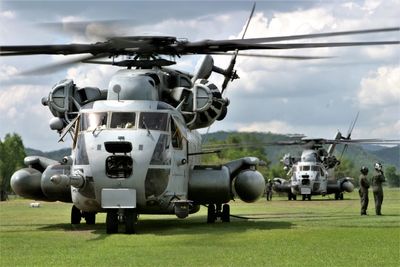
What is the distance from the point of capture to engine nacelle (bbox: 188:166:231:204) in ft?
72.8

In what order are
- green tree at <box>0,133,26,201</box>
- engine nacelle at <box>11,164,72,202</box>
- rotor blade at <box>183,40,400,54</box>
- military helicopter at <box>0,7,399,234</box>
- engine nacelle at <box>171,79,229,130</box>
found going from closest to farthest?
rotor blade at <box>183,40,400,54</box> → military helicopter at <box>0,7,399,234</box> → engine nacelle at <box>171,79,229,130</box> → engine nacelle at <box>11,164,72,202</box> → green tree at <box>0,133,26,201</box>

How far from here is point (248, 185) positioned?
76.8ft

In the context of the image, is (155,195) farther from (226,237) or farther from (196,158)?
(196,158)

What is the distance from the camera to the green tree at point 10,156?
376 feet

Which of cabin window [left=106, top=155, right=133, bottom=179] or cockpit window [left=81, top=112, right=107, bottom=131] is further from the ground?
cockpit window [left=81, top=112, right=107, bottom=131]

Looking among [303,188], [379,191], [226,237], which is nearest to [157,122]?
[226,237]

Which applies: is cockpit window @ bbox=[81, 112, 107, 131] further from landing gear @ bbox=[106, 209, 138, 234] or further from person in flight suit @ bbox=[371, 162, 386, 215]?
person in flight suit @ bbox=[371, 162, 386, 215]

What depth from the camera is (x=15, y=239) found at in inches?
705

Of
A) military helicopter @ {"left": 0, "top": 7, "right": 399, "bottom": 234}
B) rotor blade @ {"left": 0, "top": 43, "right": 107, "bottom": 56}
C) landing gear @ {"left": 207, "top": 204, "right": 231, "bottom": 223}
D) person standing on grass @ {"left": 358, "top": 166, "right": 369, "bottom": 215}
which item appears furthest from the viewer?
person standing on grass @ {"left": 358, "top": 166, "right": 369, "bottom": 215}

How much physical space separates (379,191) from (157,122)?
501 inches

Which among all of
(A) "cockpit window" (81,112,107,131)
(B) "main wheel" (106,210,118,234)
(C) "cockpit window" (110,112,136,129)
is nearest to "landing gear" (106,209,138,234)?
(B) "main wheel" (106,210,118,234)

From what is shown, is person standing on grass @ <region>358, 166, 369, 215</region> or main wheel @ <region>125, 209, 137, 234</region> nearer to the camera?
main wheel @ <region>125, 209, 137, 234</region>

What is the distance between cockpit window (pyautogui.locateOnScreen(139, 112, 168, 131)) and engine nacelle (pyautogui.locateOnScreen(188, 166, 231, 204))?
2.63 m

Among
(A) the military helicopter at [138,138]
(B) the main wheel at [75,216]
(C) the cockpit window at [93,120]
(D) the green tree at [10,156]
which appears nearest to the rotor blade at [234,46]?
(A) the military helicopter at [138,138]
